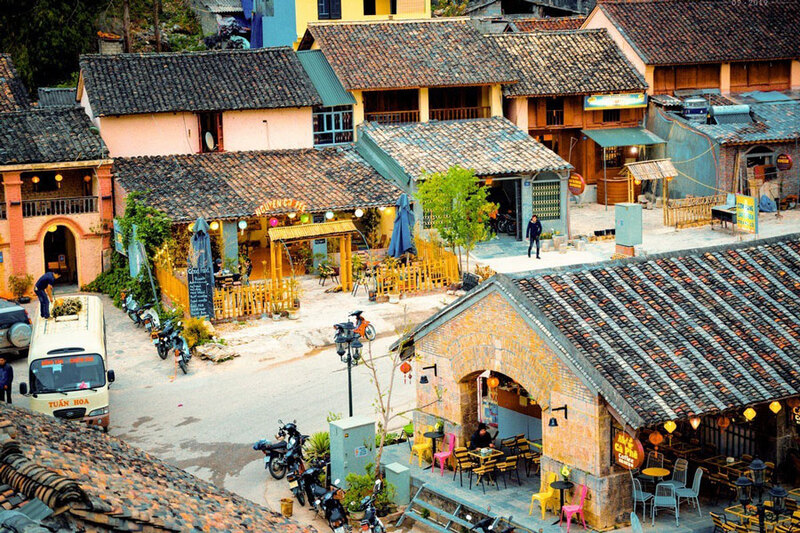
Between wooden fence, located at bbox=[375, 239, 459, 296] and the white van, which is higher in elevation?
wooden fence, located at bbox=[375, 239, 459, 296]

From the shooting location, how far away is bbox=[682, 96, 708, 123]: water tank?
4884 cm

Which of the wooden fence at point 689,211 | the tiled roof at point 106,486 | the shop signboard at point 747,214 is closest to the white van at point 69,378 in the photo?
the tiled roof at point 106,486

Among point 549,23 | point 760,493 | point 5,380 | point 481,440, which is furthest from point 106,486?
point 549,23

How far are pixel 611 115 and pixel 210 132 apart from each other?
650 inches

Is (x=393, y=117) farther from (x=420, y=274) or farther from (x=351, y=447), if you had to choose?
(x=351, y=447)

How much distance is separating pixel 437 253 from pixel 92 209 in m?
11.6

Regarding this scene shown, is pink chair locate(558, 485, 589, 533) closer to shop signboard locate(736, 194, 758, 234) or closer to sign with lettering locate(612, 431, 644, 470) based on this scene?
sign with lettering locate(612, 431, 644, 470)

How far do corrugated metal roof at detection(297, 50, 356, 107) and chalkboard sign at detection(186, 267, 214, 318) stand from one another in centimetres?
1160

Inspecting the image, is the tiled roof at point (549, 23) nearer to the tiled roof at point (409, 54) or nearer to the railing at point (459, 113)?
the tiled roof at point (409, 54)

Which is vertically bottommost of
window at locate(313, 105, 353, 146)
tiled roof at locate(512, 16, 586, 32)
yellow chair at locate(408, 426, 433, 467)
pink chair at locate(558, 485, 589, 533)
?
pink chair at locate(558, 485, 589, 533)

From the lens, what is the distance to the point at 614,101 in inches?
1961

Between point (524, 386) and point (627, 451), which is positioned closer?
point (627, 451)

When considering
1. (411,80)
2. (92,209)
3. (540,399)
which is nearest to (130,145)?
(92,209)

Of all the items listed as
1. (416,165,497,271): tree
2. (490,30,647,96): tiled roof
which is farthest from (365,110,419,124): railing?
(416,165,497,271): tree
